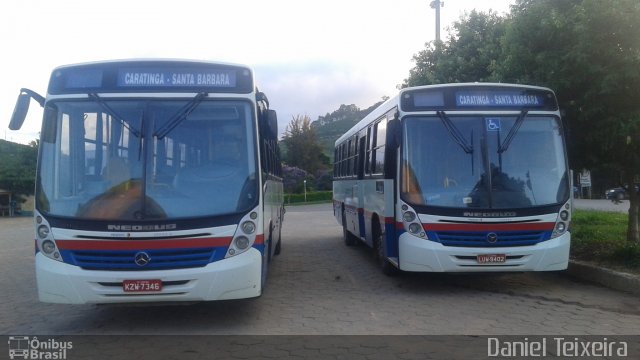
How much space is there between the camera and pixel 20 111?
7.41 metres

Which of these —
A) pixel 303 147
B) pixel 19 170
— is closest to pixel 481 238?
pixel 19 170

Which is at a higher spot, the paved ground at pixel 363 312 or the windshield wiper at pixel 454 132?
the windshield wiper at pixel 454 132

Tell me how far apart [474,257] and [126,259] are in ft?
15.8

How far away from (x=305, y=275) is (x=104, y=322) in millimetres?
4341

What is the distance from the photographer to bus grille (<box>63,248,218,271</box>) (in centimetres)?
696

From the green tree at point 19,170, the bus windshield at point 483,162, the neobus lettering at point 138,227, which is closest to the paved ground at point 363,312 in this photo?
the neobus lettering at point 138,227

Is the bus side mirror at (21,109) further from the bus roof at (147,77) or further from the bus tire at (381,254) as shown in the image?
the bus tire at (381,254)

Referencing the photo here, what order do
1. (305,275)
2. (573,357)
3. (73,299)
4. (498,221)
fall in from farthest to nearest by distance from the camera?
(305,275) < (498,221) < (73,299) < (573,357)

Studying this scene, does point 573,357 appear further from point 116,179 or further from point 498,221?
point 116,179

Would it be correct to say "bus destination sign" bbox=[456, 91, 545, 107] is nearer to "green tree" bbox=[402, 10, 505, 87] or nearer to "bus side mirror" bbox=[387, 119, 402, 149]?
"bus side mirror" bbox=[387, 119, 402, 149]

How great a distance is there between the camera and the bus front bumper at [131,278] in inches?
273

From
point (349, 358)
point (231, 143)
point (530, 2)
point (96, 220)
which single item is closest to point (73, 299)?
point (96, 220)

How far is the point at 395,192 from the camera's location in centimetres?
942

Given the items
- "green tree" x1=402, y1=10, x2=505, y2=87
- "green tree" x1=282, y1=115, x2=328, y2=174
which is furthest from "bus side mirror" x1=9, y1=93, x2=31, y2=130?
"green tree" x1=282, y1=115, x2=328, y2=174
